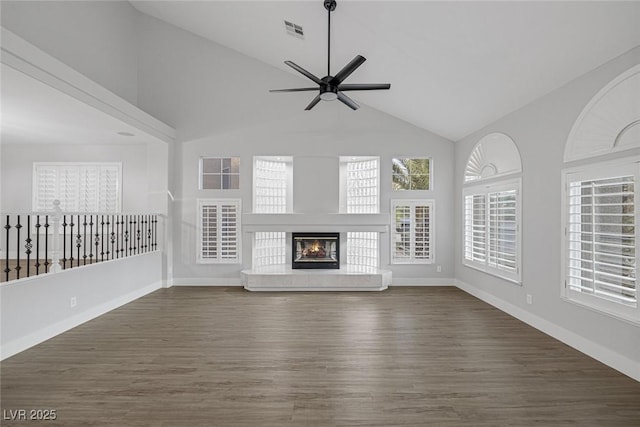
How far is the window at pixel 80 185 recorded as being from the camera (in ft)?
21.8

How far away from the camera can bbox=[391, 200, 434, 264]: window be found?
6.60m

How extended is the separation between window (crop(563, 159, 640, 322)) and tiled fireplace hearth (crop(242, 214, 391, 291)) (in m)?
3.13

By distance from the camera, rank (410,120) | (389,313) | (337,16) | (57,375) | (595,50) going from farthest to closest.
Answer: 1. (410,120)
2. (389,313)
3. (337,16)
4. (595,50)
5. (57,375)

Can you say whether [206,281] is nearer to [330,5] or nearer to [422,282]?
[422,282]

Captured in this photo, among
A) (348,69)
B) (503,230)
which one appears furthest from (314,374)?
(503,230)

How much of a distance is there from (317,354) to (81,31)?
6.00 meters

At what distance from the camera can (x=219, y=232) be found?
6.53 metres

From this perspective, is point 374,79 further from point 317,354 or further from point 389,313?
point 317,354

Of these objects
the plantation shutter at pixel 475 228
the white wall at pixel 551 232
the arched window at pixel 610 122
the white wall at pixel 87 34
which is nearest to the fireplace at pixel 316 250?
the plantation shutter at pixel 475 228

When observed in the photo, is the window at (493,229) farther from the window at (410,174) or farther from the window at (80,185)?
the window at (80,185)

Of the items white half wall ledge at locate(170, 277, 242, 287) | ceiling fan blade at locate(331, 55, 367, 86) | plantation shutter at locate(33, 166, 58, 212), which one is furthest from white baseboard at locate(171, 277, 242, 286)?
ceiling fan blade at locate(331, 55, 367, 86)

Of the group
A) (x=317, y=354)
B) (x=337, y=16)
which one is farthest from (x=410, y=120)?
(x=317, y=354)

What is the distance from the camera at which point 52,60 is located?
349cm

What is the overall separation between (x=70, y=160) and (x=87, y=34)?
2.67 m
